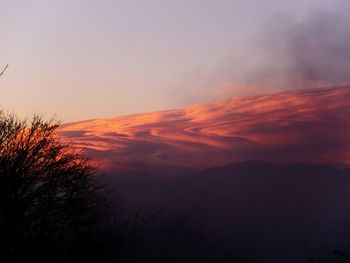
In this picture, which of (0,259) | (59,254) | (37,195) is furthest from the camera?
(37,195)

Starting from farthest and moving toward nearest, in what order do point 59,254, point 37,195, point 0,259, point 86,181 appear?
point 86,181 → point 37,195 → point 59,254 → point 0,259

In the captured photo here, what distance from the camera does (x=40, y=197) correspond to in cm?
3200

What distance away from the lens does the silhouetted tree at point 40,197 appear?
Result: 94.8ft

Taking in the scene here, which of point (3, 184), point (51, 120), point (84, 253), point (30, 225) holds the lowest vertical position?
point (84, 253)

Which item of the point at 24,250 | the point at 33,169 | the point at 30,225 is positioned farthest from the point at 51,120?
the point at 24,250

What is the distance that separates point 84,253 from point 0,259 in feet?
15.2

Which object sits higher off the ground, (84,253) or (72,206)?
(72,206)

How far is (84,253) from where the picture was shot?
→ 30266mm

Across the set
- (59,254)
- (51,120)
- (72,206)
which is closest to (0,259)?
(59,254)

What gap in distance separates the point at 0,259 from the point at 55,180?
22.2 feet

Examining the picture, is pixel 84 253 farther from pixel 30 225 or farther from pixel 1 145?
pixel 1 145

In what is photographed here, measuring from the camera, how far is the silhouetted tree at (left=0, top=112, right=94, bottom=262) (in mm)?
28891

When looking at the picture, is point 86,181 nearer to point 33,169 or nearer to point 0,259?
point 33,169

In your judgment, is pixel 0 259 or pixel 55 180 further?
pixel 55 180
